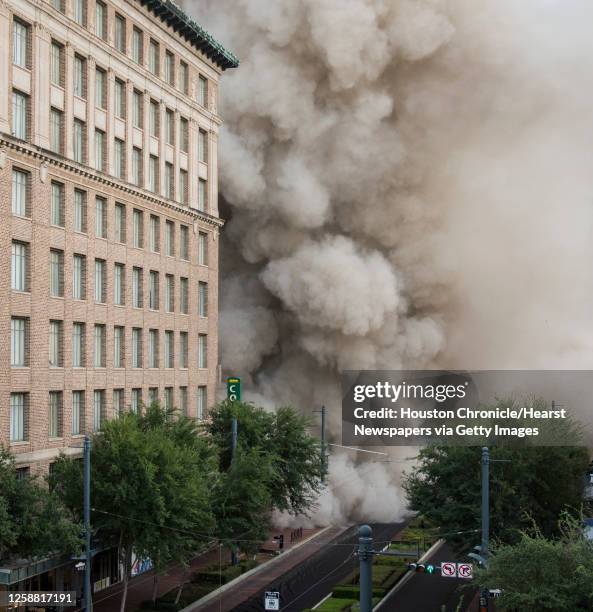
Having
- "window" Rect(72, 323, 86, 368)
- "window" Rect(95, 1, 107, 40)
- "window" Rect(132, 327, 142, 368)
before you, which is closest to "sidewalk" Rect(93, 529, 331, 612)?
"window" Rect(72, 323, 86, 368)

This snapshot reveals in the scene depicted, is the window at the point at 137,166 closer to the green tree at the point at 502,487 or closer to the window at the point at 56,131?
the window at the point at 56,131

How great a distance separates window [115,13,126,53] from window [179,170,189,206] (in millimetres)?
9985

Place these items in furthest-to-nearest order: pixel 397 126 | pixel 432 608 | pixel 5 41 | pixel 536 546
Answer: pixel 397 126
pixel 432 608
pixel 5 41
pixel 536 546

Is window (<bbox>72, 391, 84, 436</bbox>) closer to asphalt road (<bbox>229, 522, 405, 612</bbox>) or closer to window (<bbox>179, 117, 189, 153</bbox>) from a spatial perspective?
asphalt road (<bbox>229, 522, 405, 612</bbox>)

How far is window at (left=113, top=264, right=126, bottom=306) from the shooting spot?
61.6 meters

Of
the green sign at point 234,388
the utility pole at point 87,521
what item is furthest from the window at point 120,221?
the utility pole at point 87,521

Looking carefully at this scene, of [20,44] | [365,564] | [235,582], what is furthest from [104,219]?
[365,564]

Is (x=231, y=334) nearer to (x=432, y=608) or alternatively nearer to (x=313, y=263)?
(x=313, y=263)

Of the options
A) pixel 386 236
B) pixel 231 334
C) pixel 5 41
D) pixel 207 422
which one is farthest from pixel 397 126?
pixel 5 41

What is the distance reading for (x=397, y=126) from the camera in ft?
278

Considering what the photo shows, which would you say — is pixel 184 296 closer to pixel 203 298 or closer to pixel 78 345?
pixel 203 298

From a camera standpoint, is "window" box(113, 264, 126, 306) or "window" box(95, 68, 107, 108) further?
"window" box(113, 264, 126, 306)

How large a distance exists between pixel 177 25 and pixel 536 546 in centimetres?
4115

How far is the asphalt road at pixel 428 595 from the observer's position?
54406 millimetres
